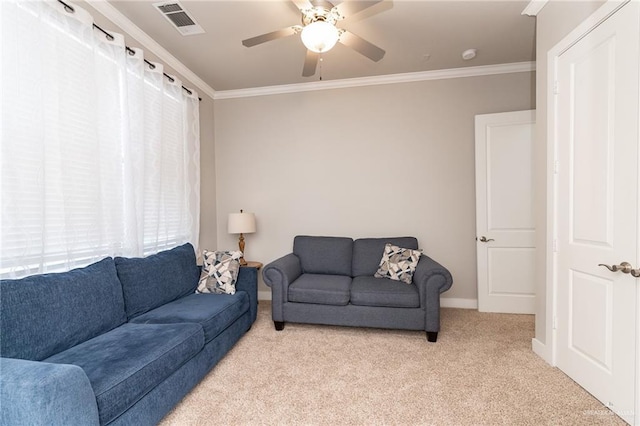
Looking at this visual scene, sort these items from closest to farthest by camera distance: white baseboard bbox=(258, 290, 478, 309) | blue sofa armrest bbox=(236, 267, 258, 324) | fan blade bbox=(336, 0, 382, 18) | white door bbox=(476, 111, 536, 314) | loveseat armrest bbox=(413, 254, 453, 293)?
fan blade bbox=(336, 0, 382, 18)
loveseat armrest bbox=(413, 254, 453, 293)
blue sofa armrest bbox=(236, 267, 258, 324)
white door bbox=(476, 111, 536, 314)
white baseboard bbox=(258, 290, 478, 309)

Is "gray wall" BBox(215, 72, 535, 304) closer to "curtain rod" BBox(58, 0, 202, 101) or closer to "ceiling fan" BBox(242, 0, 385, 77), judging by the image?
"curtain rod" BBox(58, 0, 202, 101)

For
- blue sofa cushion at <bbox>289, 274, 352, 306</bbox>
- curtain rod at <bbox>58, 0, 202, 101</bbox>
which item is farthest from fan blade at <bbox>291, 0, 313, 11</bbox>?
blue sofa cushion at <bbox>289, 274, 352, 306</bbox>

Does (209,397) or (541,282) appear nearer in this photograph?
(209,397)

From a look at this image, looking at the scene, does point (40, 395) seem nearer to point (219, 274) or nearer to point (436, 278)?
point (219, 274)

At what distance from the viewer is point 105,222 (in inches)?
88.3

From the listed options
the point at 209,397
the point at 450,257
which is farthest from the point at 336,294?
the point at 450,257

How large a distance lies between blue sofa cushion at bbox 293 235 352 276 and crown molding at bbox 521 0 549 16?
2636 mm

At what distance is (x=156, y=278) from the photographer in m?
2.43

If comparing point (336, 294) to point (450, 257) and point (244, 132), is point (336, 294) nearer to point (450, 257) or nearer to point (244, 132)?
point (450, 257)

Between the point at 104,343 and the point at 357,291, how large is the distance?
6.45 ft

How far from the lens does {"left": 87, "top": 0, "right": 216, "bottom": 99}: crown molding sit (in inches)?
90.3

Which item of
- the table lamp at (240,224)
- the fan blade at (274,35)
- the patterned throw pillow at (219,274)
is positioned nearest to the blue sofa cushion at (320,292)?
the patterned throw pillow at (219,274)

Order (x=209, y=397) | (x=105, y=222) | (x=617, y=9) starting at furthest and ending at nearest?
(x=105, y=222)
(x=209, y=397)
(x=617, y=9)

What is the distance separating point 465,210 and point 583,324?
1778 mm
